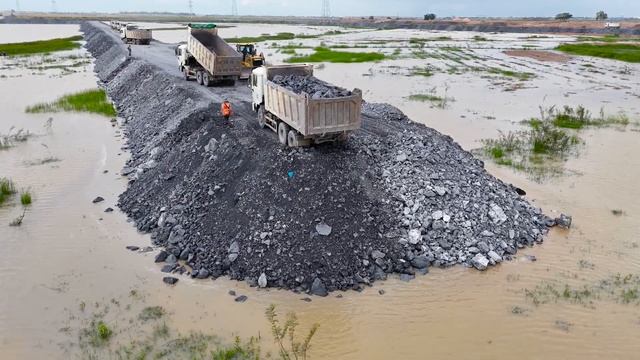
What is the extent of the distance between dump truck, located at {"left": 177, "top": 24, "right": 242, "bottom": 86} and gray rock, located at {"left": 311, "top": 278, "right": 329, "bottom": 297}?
1662 cm

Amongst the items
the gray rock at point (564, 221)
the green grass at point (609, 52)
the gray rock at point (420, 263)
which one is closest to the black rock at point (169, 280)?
the gray rock at point (420, 263)

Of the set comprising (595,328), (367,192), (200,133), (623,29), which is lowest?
(595,328)

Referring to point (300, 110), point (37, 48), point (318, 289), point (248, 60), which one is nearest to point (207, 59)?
point (248, 60)

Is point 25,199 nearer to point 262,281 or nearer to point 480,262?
point 262,281

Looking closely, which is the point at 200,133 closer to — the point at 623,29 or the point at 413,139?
the point at 413,139

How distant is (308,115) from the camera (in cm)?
1256

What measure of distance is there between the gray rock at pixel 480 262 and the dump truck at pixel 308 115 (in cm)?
484

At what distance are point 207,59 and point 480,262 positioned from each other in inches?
729

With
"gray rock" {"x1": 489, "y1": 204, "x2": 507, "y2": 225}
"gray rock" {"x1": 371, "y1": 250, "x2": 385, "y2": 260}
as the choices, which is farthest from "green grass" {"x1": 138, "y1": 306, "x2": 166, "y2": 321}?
"gray rock" {"x1": 489, "y1": 204, "x2": 507, "y2": 225}

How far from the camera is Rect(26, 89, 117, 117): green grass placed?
85.7ft

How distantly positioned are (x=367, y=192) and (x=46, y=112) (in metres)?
22.0

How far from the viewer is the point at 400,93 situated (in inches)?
1282

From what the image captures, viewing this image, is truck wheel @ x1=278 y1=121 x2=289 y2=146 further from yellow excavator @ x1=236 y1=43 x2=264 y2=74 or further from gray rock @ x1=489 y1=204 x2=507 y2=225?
yellow excavator @ x1=236 y1=43 x2=264 y2=74

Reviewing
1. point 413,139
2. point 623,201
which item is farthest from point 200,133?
point 623,201
